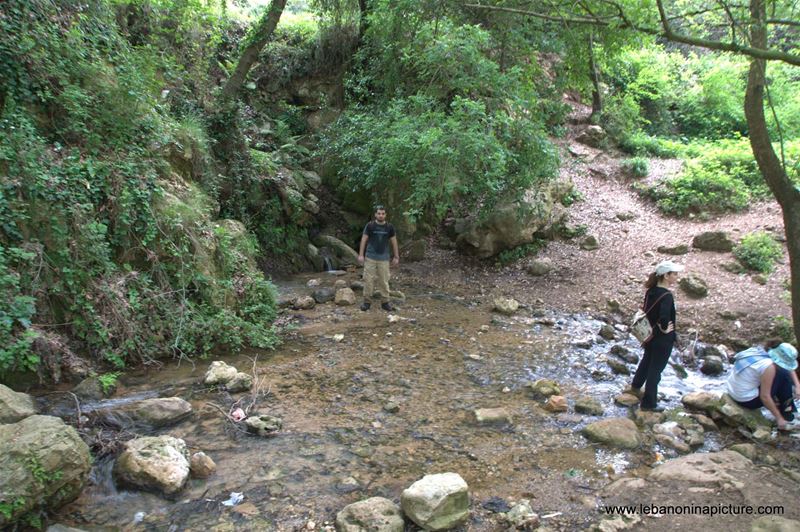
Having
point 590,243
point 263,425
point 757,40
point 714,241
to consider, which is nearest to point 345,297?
point 263,425

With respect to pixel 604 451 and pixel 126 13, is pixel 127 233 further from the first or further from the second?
pixel 126 13

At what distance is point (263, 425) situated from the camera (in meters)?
4.52

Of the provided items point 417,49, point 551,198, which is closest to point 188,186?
point 417,49

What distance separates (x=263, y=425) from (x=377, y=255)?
436 cm

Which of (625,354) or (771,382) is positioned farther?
(625,354)

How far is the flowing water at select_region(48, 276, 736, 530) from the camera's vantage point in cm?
354

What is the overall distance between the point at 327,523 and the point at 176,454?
1375mm

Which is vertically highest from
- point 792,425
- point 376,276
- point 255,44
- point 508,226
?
point 255,44

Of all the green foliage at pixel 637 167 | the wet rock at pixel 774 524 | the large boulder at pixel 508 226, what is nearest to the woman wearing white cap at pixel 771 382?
the wet rock at pixel 774 524

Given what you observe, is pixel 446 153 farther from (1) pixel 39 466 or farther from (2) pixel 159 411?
(1) pixel 39 466

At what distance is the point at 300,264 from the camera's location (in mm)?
11320

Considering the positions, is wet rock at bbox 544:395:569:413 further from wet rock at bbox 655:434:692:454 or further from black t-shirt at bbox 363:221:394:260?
black t-shirt at bbox 363:221:394:260

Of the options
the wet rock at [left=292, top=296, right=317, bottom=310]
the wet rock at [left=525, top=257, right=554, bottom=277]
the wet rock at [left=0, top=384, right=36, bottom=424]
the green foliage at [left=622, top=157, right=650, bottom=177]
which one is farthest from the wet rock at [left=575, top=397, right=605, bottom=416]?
the green foliage at [left=622, top=157, right=650, bottom=177]

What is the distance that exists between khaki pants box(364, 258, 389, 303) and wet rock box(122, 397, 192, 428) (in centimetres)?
427
